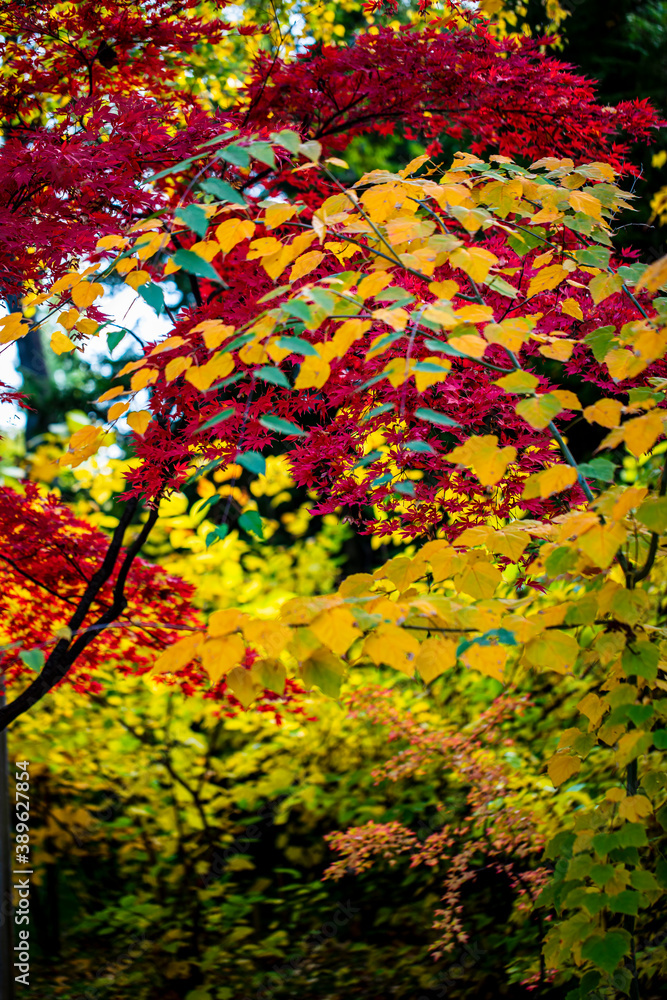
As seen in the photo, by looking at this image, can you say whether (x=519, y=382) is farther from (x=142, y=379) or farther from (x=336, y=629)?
(x=142, y=379)

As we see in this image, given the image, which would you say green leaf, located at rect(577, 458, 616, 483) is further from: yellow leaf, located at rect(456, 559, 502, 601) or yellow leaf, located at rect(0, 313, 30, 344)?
yellow leaf, located at rect(0, 313, 30, 344)

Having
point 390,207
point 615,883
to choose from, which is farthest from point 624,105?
point 615,883

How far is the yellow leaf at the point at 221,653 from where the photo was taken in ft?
3.98

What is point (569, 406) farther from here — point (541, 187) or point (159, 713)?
point (159, 713)

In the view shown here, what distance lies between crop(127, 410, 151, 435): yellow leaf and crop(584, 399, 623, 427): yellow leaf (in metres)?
1.01

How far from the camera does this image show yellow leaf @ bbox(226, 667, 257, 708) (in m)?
1.31

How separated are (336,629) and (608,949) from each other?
1.05 metres

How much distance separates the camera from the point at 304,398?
7.22 ft

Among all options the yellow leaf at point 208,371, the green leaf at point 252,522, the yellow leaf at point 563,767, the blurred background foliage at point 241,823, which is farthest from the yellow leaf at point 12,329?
the blurred background foliage at point 241,823

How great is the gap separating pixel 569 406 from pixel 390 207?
684 millimetres

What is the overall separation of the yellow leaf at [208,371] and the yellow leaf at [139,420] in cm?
24

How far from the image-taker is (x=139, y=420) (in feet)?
5.71

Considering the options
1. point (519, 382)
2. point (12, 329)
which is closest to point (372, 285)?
point (519, 382)

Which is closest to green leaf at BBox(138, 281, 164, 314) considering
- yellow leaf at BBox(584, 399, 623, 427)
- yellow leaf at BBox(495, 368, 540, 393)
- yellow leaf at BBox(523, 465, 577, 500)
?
yellow leaf at BBox(495, 368, 540, 393)
